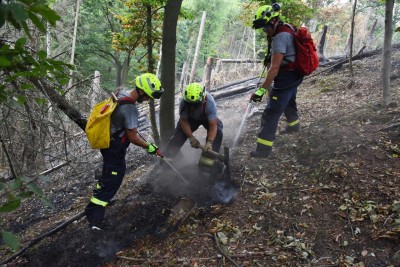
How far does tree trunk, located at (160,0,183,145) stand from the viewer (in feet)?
16.3

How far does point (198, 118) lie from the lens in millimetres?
5188

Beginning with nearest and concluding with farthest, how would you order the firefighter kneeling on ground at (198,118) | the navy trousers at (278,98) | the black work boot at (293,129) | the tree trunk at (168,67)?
the firefighter kneeling on ground at (198,118)
the navy trousers at (278,98)
the tree trunk at (168,67)
the black work boot at (293,129)

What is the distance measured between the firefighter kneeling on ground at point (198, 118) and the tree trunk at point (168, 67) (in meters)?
0.43

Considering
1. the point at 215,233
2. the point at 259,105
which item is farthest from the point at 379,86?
the point at 215,233

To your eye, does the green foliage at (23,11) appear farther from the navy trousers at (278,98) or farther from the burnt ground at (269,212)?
the navy trousers at (278,98)

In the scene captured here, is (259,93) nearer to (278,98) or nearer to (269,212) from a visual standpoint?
(278,98)

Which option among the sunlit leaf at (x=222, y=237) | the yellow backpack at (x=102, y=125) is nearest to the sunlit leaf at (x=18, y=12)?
the yellow backpack at (x=102, y=125)

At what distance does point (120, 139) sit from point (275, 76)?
2.57 m

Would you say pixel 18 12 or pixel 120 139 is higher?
pixel 18 12

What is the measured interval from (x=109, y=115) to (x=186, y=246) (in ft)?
6.60

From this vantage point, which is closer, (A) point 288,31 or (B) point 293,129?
(A) point 288,31

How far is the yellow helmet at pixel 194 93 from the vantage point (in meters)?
4.60

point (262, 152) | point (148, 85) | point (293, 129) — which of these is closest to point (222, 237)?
point (262, 152)

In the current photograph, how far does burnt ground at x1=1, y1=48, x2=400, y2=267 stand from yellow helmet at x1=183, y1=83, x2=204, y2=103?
1.35 meters
